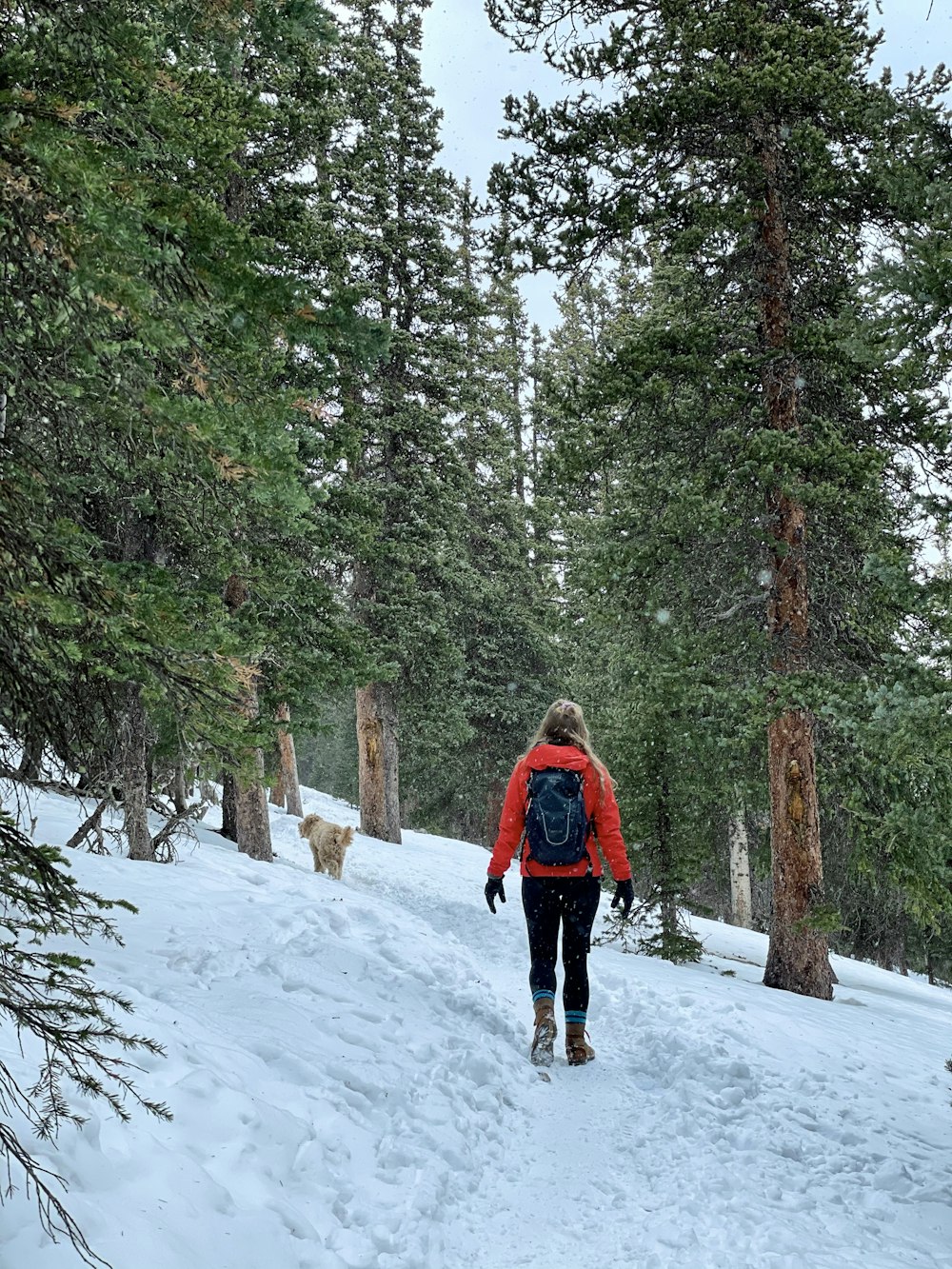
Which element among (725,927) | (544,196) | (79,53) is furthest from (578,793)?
(725,927)

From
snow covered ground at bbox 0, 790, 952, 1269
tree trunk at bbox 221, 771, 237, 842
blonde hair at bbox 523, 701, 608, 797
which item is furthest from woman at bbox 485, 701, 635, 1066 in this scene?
tree trunk at bbox 221, 771, 237, 842

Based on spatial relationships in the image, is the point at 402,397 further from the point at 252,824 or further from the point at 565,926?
the point at 565,926

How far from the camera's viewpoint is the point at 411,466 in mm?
18516

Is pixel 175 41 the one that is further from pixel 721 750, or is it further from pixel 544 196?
pixel 721 750

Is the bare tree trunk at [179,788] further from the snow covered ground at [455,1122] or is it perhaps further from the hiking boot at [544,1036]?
the hiking boot at [544,1036]

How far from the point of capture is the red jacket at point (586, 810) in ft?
18.9

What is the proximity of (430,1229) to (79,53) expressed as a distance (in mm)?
5058

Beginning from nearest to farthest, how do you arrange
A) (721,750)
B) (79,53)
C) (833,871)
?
(79,53) → (721,750) → (833,871)

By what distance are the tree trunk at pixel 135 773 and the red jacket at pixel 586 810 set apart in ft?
14.9

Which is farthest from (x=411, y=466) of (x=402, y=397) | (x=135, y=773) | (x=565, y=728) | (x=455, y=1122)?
(x=455, y=1122)

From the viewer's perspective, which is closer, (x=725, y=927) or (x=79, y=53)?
(x=79, y=53)

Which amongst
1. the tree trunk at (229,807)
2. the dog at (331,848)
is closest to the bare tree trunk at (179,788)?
the tree trunk at (229,807)

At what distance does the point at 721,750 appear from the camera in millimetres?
10508

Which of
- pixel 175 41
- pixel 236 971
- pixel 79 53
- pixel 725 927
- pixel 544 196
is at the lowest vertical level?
pixel 725 927
